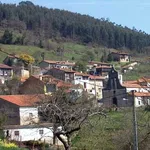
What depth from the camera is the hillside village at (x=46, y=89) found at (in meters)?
32.2

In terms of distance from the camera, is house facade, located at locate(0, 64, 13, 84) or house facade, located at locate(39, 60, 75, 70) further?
house facade, located at locate(39, 60, 75, 70)

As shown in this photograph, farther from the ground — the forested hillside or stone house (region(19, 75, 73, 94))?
the forested hillside

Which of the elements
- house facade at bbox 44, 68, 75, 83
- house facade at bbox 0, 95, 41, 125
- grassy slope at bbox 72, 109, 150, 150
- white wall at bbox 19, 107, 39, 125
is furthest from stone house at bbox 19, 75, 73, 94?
grassy slope at bbox 72, 109, 150, 150

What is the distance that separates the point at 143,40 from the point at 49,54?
151 feet

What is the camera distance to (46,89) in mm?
53812

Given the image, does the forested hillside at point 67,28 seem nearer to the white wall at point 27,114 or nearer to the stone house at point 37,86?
the stone house at point 37,86

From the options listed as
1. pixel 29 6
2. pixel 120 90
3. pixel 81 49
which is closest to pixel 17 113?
pixel 120 90

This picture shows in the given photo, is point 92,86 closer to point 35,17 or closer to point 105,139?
point 105,139

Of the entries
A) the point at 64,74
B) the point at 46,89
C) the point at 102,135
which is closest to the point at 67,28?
the point at 64,74

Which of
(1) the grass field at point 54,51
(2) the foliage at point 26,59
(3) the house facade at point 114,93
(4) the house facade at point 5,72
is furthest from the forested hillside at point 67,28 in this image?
(3) the house facade at point 114,93

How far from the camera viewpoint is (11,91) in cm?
5266

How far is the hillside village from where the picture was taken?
32.2m

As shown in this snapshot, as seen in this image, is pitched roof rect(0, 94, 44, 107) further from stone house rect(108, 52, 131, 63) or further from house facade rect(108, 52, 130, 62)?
stone house rect(108, 52, 131, 63)

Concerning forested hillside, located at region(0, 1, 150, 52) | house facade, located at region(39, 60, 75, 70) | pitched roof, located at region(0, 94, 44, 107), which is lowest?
pitched roof, located at region(0, 94, 44, 107)
